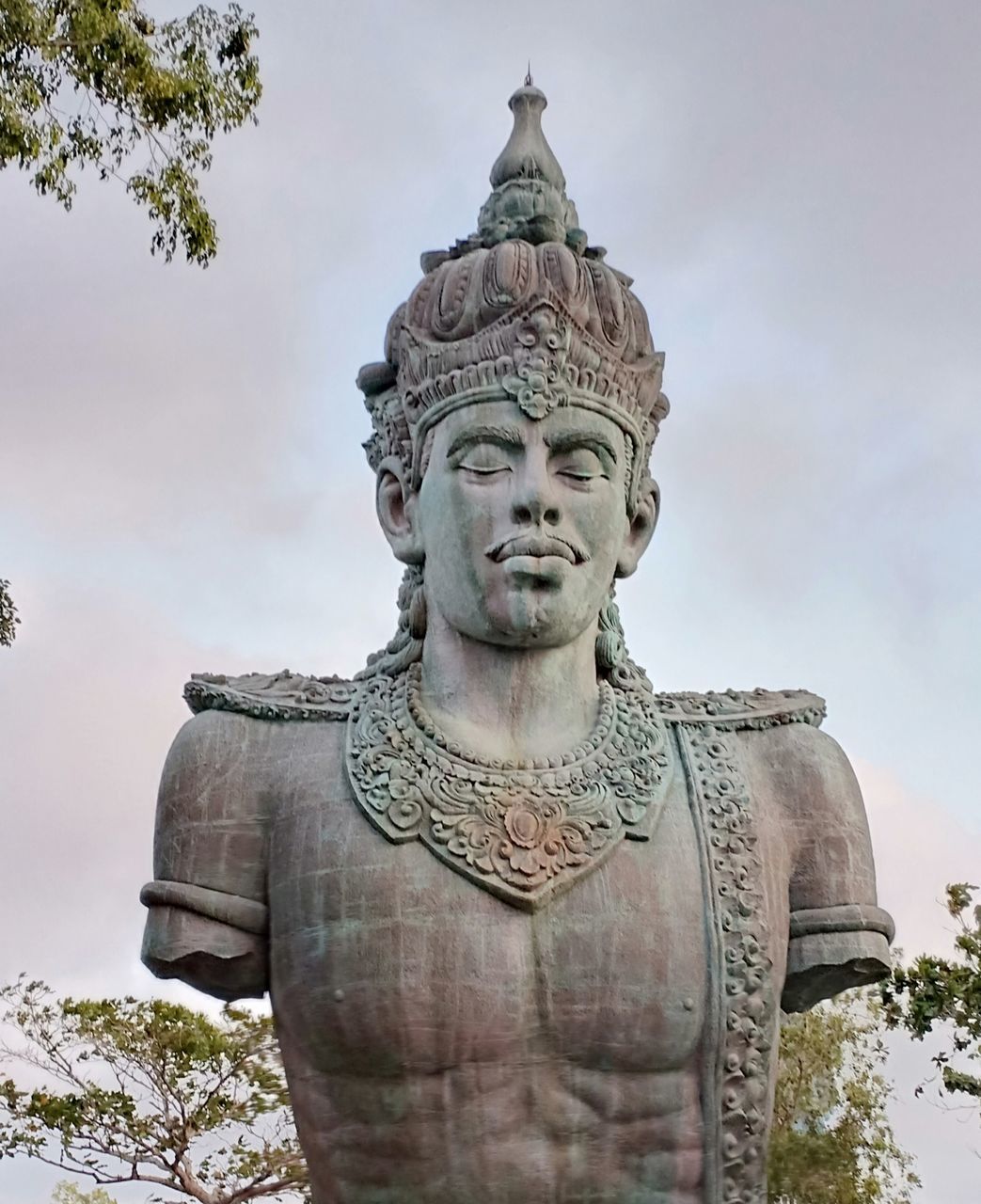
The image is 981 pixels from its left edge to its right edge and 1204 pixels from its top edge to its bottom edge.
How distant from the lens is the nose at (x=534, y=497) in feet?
22.4

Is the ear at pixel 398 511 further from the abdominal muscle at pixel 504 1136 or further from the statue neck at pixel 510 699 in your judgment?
the abdominal muscle at pixel 504 1136

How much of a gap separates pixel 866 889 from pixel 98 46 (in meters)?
9.75

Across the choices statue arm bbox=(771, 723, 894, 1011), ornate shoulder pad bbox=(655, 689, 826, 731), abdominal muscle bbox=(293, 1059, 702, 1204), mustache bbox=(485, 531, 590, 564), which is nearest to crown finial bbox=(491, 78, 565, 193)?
mustache bbox=(485, 531, 590, 564)

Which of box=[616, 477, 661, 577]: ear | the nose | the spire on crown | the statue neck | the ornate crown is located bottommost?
the statue neck

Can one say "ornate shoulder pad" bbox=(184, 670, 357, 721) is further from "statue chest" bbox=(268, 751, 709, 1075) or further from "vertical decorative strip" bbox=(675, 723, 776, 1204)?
"vertical decorative strip" bbox=(675, 723, 776, 1204)

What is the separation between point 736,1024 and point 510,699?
1583 mm

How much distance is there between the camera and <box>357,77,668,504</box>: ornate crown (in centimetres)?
711

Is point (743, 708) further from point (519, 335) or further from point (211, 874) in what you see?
point (211, 874)

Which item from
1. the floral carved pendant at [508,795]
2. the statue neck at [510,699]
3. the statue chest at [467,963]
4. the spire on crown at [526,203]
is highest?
the spire on crown at [526,203]

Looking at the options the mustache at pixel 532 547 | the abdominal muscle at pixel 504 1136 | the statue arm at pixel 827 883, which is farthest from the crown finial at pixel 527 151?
the abdominal muscle at pixel 504 1136

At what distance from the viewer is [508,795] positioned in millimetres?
6750

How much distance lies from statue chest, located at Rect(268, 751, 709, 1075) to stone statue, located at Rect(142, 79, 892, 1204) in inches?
0.4

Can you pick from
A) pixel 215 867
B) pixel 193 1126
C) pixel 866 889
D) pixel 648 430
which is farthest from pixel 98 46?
pixel 193 1126

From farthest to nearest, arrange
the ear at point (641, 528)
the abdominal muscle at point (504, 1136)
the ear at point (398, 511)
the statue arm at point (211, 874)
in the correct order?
the ear at point (641, 528) < the ear at point (398, 511) < the statue arm at point (211, 874) < the abdominal muscle at point (504, 1136)
